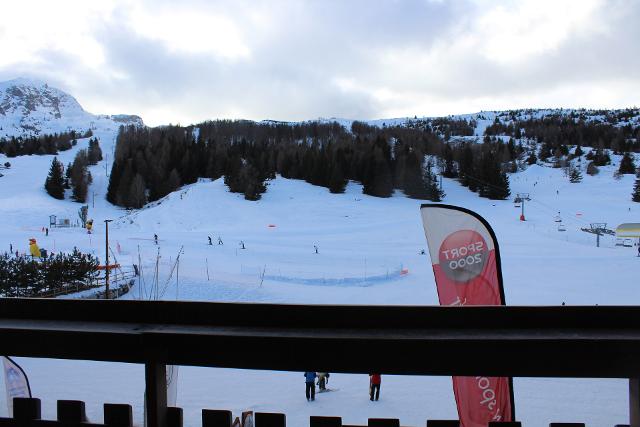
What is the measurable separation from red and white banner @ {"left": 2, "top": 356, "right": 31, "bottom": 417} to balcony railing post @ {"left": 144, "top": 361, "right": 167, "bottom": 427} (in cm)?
132

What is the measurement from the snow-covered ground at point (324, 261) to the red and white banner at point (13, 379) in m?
0.10

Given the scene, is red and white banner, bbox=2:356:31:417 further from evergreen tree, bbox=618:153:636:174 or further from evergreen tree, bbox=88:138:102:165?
evergreen tree, bbox=88:138:102:165

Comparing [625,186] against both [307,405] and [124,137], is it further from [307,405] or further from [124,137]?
[124,137]

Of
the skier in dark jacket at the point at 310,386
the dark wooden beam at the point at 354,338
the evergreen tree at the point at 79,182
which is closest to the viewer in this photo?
the dark wooden beam at the point at 354,338

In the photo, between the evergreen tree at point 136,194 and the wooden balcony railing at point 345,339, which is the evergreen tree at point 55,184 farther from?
the wooden balcony railing at point 345,339

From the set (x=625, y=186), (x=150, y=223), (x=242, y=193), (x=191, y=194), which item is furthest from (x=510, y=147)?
(x=150, y=223)

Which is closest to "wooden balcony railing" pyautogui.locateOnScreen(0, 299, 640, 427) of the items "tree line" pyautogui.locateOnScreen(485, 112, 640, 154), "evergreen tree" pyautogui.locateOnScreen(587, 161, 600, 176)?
"evergreen tree" pyautogui.locateOnScreen(587, 161, 600, 176)

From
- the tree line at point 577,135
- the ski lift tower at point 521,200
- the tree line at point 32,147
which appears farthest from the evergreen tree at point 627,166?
the tree line at point 32,147

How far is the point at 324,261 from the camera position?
91.1 feet

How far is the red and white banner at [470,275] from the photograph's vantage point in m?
2.91

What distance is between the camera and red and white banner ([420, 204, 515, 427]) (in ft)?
9.55

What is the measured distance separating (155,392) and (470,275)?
8.50 feet

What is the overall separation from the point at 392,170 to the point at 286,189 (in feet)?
41.1

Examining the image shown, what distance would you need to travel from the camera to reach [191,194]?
5122cm
